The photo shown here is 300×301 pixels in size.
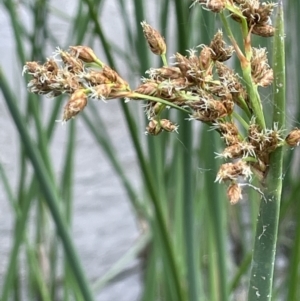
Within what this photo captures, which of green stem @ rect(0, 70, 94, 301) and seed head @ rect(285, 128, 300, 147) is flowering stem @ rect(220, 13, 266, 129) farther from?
green stem @ rect(0, 70, 94, 301)

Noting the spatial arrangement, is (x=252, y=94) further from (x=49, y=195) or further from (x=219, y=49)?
(x=49, y=195)

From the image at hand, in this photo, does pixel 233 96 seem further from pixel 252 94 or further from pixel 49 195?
pixel 49 195

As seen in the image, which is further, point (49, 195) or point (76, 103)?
point (49, 195)

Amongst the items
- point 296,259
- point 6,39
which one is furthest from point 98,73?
point 6,39

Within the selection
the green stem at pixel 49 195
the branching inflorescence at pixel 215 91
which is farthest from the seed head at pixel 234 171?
the green stem at pixel 49 195

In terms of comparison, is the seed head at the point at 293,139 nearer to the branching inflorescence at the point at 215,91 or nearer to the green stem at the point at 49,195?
the branching inflorescence at the point at 215,91

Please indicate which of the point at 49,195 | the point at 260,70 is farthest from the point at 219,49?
the point at 49,195

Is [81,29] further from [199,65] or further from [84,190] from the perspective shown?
[84,190]
